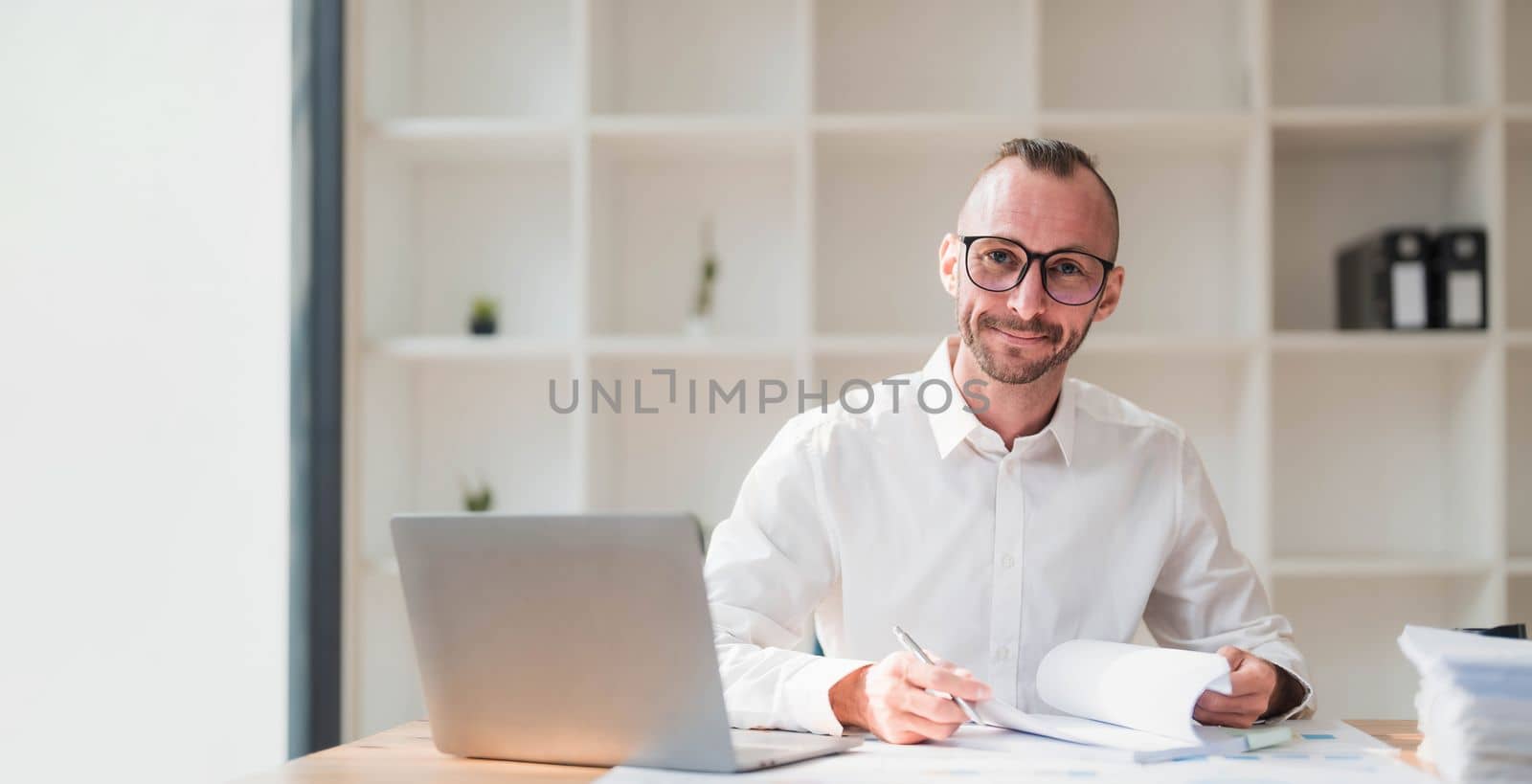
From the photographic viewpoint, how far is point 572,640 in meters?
1.11

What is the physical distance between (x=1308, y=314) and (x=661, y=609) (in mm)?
2436

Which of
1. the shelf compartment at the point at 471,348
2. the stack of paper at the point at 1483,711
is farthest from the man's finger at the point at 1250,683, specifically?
the shelf compartment at the point at 471,348

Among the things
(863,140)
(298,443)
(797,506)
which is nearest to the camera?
(797,506)

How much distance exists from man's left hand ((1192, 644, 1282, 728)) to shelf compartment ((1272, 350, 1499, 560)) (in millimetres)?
1847

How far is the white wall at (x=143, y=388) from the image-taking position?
2016 mm

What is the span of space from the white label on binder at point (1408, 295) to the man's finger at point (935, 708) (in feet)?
6.53

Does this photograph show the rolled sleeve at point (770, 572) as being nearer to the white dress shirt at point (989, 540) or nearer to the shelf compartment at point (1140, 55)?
the white dress shirt at point (989, 540)

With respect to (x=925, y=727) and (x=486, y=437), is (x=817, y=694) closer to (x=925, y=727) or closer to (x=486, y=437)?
(x=925, y=727)

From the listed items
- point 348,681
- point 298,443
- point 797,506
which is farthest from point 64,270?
point 797,506

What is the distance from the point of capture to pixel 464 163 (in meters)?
3.13

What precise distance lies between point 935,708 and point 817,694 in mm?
141

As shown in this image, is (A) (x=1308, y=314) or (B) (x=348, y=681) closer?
(B) (x=348, y=681)

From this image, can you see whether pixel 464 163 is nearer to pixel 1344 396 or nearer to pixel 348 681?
pixel 348 681

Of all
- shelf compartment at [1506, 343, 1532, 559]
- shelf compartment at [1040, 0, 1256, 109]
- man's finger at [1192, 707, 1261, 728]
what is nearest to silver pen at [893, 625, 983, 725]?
man's finger at [1192, 707, 1261, 728]
